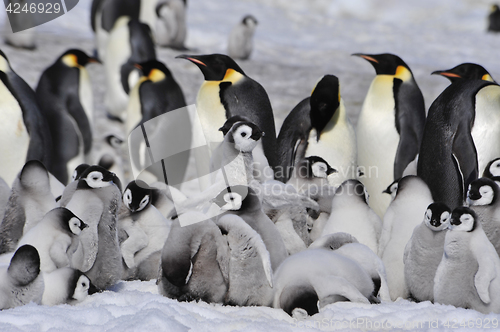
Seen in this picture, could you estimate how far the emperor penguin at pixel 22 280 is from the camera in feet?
7.72

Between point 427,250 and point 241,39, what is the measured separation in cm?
1207

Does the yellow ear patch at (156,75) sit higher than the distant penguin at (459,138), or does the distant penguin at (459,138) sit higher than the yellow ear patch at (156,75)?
the distant penguin at (459,138)

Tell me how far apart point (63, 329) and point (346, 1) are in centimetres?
3967

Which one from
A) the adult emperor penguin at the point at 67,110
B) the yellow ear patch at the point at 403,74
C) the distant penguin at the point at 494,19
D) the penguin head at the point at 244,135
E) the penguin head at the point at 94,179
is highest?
the distant penguin at the point at 494,19

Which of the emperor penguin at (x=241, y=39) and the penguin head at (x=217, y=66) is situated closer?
the penguin head at (x=217, y=66)

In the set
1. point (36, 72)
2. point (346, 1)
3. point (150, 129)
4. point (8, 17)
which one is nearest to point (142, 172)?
point (150, 129)

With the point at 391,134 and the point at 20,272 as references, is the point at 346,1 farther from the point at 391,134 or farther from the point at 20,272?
the point at 20,272

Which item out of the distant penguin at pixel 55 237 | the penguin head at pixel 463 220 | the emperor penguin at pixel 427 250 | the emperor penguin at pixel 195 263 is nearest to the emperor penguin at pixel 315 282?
the emperor penguin at pixel 195 263

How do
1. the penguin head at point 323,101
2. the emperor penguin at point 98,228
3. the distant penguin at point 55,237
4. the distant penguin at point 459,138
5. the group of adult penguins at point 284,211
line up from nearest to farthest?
the group of adult penguins at point 284,211 → the distant penguin at point 55,237 → the emperor penguin at point 98,228 → the distant penguin at point 459,138 → the penguin head at point 323,101

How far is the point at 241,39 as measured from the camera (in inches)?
564

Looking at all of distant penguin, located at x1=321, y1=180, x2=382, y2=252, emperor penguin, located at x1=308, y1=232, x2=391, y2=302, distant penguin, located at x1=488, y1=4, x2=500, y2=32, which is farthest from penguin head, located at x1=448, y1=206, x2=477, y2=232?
distant penguin, located at x1=488, y1=4, x2=500, y2=32

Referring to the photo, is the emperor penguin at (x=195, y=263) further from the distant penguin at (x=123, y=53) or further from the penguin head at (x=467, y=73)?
the distant penguin at (x=123, y=53)

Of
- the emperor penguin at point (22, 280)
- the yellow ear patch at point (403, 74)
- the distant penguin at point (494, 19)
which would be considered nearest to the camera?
the emperor penguin at point (22, 280)

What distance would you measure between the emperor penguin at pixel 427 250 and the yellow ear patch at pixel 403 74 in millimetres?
2705
